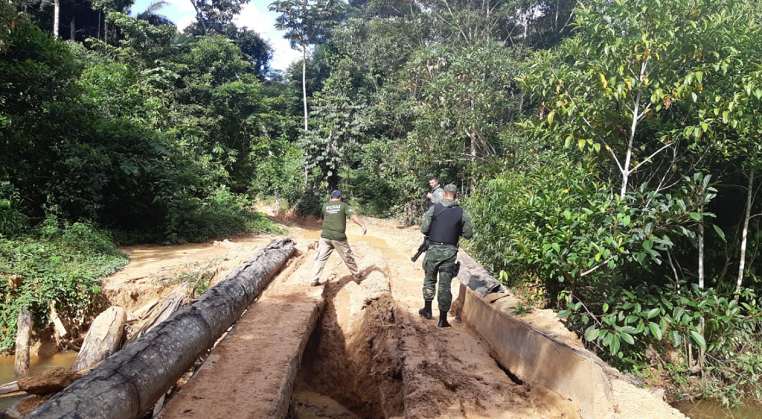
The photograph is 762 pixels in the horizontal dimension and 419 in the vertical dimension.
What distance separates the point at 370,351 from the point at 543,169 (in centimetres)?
372

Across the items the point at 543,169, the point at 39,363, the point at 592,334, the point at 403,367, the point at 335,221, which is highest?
the point at 543,169

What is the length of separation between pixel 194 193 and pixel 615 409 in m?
13.8

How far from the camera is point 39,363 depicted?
5.77 metres

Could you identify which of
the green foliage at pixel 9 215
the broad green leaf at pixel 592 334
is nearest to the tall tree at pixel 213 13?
the green foliage at pixel 9 215

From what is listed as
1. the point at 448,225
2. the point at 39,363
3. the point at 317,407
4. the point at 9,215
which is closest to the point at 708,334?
the point at 448,225

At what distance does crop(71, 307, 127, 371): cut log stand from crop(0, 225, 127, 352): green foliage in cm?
109

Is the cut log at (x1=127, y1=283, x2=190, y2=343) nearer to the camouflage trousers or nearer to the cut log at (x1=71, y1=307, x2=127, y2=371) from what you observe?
the cut log at (x1=71, y1=307, x2=127, y2=371)

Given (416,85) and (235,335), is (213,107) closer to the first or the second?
(416,85)

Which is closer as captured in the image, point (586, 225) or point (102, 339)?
point (586, 225)

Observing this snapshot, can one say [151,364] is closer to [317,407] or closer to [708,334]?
[317,407]

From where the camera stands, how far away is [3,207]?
7.54 m

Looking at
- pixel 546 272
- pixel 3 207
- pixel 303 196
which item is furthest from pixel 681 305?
pixel 303 196

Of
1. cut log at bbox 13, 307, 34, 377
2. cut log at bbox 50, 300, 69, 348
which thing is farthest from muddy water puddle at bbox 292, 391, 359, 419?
cut log at bbox 50, 300, 69, 348

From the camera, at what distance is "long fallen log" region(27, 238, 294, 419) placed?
2.81 m
